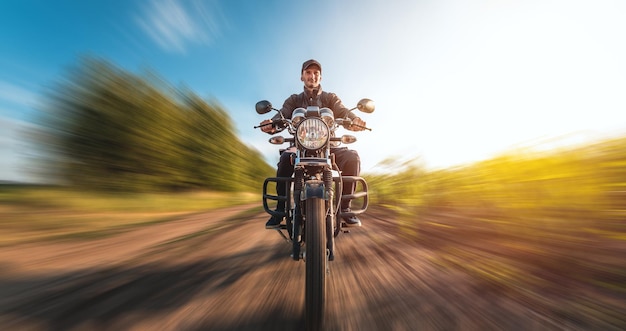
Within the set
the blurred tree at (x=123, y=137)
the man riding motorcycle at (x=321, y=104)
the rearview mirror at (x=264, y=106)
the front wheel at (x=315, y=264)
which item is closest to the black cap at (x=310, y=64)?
the man riding motorcycle at (x=321, y=104)

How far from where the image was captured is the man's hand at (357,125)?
9.23 feet

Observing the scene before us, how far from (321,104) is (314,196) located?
1.86 metres

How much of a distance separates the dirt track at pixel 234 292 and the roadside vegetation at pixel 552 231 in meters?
0.29

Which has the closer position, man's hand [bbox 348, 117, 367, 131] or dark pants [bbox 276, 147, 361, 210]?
man's hand [bbox 348, 117, 367, 131]

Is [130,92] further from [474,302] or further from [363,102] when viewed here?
[474,302]

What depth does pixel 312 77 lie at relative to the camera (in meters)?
3.41

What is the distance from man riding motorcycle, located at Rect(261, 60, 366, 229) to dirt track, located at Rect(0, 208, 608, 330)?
1.94 ft

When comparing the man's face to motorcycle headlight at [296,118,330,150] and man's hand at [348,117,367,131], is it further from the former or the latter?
motorcycle headlight at [296,118,330,150]

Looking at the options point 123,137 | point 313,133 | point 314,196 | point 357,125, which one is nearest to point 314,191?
point 314,196

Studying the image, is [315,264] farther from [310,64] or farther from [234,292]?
[310,64]

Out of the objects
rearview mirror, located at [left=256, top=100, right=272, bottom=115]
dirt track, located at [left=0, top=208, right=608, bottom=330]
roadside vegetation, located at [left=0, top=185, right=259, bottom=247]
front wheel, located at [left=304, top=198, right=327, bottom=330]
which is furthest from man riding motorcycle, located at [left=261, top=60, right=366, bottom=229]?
roadside vegetation, located at [left=0, top=185, right=259, bottom=247]

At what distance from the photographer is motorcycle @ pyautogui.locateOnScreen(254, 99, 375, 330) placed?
1.67 metres

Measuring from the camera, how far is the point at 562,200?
2.39 m

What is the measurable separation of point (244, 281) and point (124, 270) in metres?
1.29
